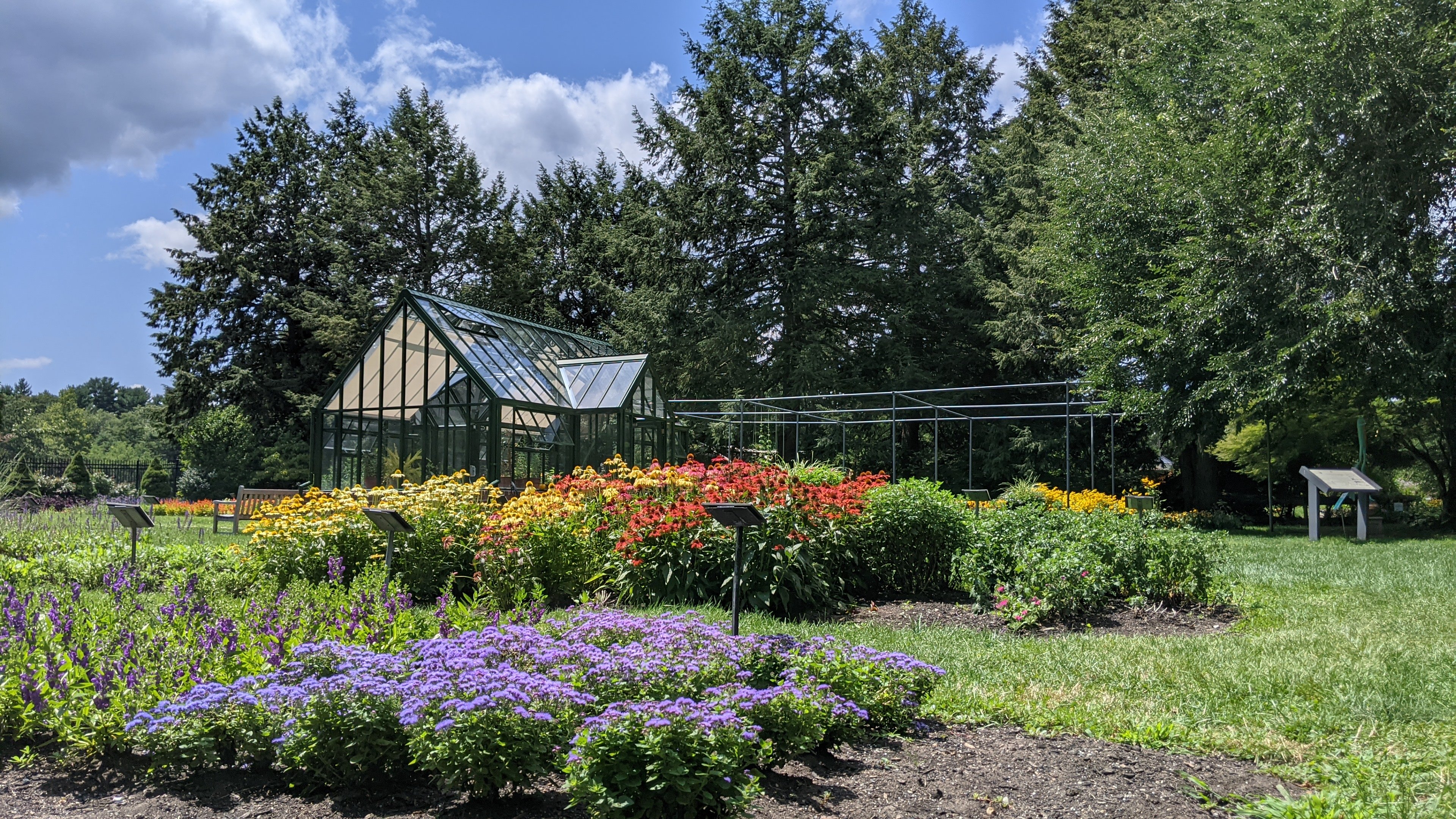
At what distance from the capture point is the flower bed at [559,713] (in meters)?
2.65

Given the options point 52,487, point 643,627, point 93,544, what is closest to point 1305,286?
point 643,627

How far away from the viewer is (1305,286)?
45.8 ft

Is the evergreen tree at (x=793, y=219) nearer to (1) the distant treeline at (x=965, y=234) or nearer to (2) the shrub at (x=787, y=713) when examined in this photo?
(1) the distant treeline at (x=965, y=234)

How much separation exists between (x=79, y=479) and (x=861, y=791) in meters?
29.6

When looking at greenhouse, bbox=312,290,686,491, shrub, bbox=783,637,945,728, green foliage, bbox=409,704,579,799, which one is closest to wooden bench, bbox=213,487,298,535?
greenhouse, bbox=312,290,686,491

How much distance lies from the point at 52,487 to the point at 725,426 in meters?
19.0

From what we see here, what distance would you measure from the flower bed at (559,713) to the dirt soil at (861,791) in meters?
0.09

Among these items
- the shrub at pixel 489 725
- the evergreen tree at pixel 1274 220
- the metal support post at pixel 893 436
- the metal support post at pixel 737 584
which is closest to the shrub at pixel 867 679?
the metal support post at pixel 737 584

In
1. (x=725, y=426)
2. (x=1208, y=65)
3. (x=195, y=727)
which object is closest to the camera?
(x=195, y=727)

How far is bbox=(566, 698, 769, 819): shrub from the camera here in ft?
8.48

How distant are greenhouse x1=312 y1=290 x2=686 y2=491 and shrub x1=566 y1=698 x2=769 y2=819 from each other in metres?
11.4

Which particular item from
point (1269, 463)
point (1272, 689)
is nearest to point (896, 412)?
point (1269, 463)

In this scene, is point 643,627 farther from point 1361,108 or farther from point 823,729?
point 1361,108

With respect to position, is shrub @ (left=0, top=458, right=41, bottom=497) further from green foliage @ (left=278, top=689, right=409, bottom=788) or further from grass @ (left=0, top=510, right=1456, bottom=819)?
green foliage @ (left=278, top=689, right=409, bottom=788)
